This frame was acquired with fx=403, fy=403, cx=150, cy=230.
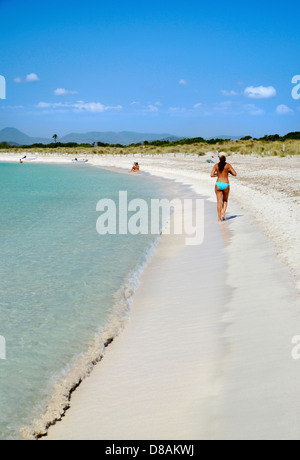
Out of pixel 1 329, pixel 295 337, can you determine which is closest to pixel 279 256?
pixel 295 337

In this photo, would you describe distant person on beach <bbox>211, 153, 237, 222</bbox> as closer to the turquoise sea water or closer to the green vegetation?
the turquoise sea water

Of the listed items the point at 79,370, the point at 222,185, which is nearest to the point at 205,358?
the point at 79,370

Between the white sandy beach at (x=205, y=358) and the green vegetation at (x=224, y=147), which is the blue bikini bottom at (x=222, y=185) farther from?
the green vegetation at (x=224, y=147)

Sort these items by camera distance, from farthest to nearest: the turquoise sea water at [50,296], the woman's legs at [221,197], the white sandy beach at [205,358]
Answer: the woman's legs at [221,197]
the turquoise sea water at [50,296]
the white sandy beach at [205,358]

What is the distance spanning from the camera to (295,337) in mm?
4172

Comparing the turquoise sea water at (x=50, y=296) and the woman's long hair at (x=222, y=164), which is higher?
the woman's long hair at (x=222, y=164)

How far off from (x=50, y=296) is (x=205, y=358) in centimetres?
323

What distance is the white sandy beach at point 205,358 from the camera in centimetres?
307

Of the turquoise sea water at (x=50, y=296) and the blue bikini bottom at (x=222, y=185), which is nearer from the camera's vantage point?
the turquoise sea water at (x=50, y=296)

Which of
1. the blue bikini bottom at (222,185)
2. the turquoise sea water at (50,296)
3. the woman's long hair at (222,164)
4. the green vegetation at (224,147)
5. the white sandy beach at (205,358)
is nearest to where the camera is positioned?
the white sandy beach at (205,358)

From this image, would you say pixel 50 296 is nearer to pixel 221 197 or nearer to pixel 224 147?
pixel 221 197

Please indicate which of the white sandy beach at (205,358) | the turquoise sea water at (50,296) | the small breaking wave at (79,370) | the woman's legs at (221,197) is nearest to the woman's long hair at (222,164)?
the woman's legs at (221,197)

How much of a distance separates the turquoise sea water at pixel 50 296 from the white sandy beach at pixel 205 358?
410 millimetres

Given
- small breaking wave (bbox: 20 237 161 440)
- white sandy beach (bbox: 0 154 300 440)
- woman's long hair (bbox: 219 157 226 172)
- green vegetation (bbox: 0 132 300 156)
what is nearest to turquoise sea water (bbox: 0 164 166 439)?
small breaking wave (bbox: 20 237 161 440)
